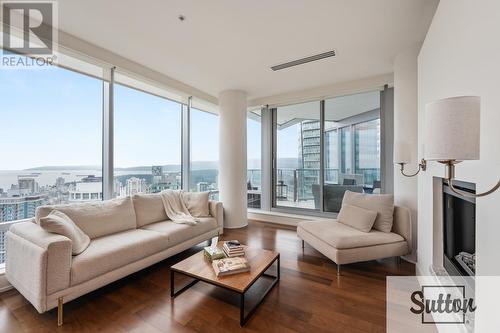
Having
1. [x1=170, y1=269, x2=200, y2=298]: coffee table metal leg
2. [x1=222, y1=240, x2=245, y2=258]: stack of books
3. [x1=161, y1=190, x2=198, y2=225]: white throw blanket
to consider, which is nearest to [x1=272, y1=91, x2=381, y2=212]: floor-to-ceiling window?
[x1=161, y1=190, x2=198, y2=225]: white throw blanket

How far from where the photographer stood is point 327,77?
12.2 ft

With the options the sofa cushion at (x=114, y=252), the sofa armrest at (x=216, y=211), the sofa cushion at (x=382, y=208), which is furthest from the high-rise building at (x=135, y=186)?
the sofa cushion at (x=382, y=208)

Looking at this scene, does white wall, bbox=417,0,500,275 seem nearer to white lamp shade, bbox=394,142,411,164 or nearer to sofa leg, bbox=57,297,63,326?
white lamp shade, bbox=394,142,411,164

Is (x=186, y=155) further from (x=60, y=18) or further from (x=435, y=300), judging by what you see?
(x=435, y=300)

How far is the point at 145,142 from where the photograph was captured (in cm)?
367

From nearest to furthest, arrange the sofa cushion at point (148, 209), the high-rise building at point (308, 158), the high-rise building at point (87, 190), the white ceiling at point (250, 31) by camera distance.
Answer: the white ceiling at point (250, 31) → the high-rise building at point (87, 190) → the sofa cushion at point (148, 209) → the high-rise building at point (308, 158)

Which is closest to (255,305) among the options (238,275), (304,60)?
(238,275)

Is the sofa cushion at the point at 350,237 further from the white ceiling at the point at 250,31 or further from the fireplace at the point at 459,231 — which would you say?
the white ceiling at the point at 250,31

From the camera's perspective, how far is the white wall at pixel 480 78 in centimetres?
101

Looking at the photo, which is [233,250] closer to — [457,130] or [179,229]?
[179,229]

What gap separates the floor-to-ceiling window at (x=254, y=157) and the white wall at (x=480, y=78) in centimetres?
361

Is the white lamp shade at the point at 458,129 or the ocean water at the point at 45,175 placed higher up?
the white lamp shade at the point at 458,129

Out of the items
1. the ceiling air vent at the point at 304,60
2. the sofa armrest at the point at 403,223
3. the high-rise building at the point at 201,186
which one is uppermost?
the ceiling air vent at the point at 304,60

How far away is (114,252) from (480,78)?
294cm
